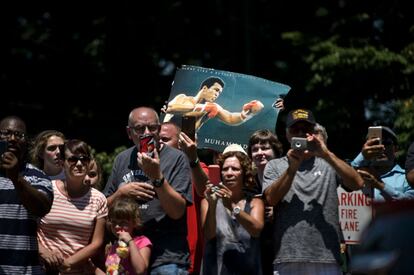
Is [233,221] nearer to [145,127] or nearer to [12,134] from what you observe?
[145,127]

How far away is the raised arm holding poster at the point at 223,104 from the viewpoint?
1009 cm

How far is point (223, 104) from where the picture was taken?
1023 cm

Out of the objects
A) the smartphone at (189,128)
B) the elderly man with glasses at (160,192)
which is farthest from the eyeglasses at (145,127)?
the smartphone at (189,128)

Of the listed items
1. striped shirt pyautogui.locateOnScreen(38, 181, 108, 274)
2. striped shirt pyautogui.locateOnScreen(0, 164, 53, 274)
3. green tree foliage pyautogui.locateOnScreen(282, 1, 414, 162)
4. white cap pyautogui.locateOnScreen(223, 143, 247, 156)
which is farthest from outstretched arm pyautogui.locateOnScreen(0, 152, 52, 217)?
green tree foliage pyautogui.locateOnScreen(282, 1, 414, 162)

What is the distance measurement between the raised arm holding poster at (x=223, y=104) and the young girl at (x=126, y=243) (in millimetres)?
1676

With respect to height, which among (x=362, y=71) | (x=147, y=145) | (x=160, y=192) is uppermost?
(x=362, y=71)

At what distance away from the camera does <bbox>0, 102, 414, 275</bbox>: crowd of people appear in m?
8.30

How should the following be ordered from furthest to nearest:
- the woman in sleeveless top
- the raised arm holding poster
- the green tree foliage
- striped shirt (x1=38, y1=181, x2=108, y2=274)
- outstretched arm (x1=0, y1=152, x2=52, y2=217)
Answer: the green tree foliage < the raised arm holding poster < striped shirt (x1=38, y1=181, x2=108, y2=274) < the woman in sleeveless top < outstretched arm (x1=0, y1=152, x2=52, y2=217)

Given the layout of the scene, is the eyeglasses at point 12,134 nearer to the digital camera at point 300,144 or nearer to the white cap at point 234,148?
the white cap at point 234,148

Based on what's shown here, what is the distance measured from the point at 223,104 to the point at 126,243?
7.41 ft

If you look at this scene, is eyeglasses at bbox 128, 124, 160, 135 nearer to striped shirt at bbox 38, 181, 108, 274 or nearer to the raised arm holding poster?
striped shirt at bbox 38, 181, 108, 274

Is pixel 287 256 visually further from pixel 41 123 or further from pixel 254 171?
pixel 41 123

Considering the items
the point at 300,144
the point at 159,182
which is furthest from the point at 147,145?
the point at 300,144

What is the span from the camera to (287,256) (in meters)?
8.51
